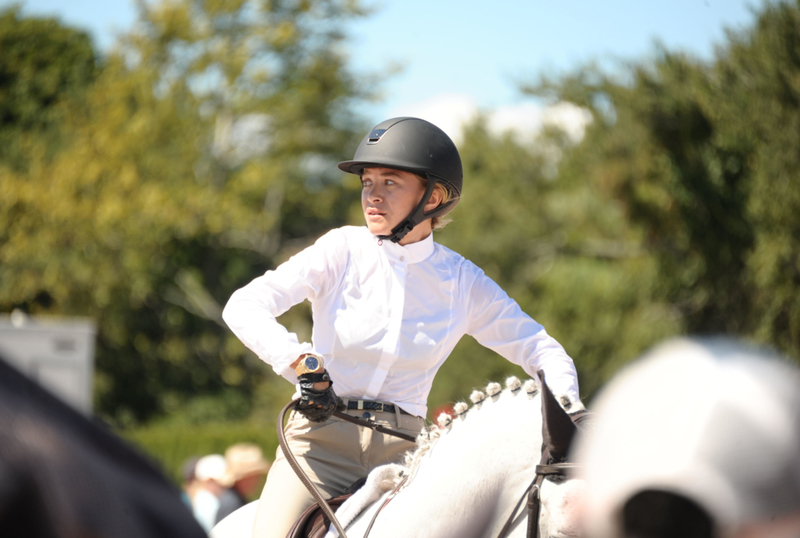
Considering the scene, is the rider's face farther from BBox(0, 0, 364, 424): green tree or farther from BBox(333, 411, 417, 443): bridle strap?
BBox(0, 0, 364, 424): green tree

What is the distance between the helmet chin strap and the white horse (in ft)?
2.69

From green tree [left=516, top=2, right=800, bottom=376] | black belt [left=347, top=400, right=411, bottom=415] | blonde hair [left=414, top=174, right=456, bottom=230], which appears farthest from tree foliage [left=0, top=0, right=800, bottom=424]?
black belt [left=347, top=400, right=411, bottom=415]

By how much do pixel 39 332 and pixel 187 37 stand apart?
16.0 meters

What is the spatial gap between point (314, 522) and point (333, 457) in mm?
304

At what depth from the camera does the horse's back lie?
3448 millimetres

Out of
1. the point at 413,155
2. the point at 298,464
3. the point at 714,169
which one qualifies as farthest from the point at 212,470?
the point at 714,169

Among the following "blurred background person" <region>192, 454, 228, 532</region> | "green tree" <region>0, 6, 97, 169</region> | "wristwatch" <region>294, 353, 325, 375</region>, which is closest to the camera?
"wristwatch" <region>294, 353, 325, 375</region>

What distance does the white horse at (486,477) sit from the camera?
2.20 meters

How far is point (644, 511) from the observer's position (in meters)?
1.08

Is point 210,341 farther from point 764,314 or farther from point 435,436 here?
point 435,436

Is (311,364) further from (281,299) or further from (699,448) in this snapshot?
(699,448)

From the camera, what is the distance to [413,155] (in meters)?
3.29

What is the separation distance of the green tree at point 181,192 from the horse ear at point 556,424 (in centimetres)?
2410

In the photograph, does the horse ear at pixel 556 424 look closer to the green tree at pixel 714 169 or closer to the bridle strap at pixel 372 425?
the bridle strap at pixel 372 425
